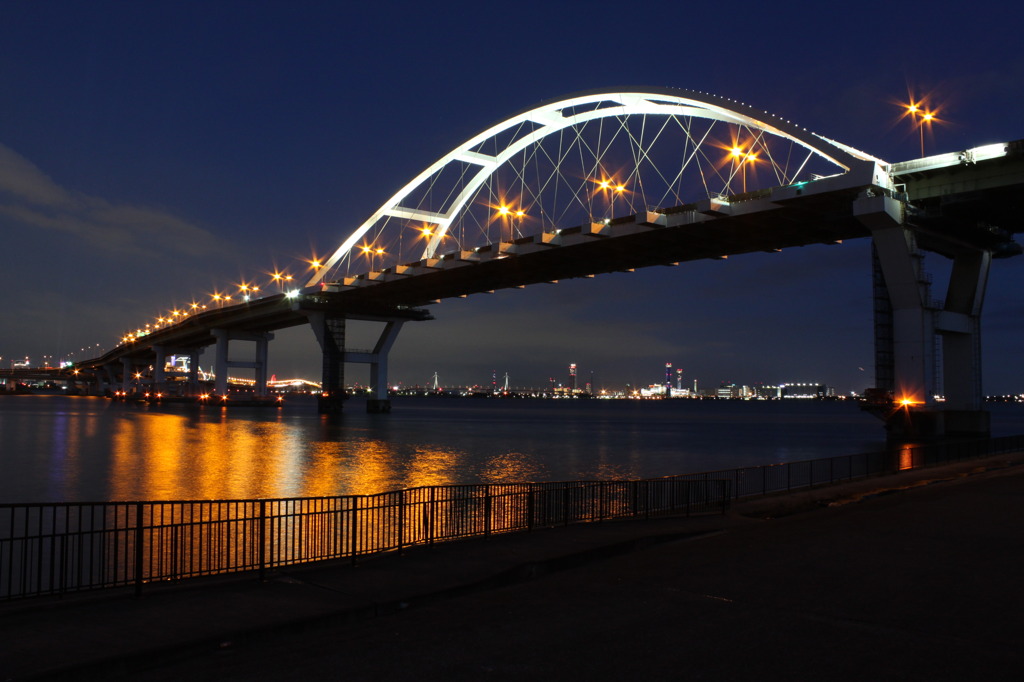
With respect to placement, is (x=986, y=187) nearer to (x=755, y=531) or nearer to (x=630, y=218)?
(x=630, y=218)

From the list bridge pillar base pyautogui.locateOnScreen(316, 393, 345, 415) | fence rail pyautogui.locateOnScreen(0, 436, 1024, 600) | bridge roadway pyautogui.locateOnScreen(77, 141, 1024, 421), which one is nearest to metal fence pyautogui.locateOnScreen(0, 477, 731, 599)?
fence rail pyautogui.locateOnScreen(0, 436, 1024, 600)

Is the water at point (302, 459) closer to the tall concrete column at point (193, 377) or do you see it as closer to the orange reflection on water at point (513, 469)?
the orange reflection on water at point (513, 469)

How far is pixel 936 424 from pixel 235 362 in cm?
12433

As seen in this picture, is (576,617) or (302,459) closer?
(576,617)

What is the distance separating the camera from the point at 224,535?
18812 mm

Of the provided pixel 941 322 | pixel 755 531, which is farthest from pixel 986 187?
pixel 755 531

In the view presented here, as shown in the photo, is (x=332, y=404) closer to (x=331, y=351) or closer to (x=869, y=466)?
(x=331, y=351)

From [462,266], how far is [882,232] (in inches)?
1521

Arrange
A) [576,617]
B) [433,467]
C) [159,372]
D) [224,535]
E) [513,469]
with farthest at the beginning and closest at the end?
1. [159,372]
2. [513,469]
3. [433,467]
4. [224,535]
5. [576,617]

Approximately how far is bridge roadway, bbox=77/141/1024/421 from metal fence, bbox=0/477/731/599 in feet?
107

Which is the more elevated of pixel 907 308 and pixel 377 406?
pixel 907 308

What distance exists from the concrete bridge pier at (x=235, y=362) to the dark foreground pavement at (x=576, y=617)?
13566 cm

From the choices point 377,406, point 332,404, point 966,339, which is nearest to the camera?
point 966,339

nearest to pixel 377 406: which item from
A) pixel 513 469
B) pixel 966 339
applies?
pixel 513 469
